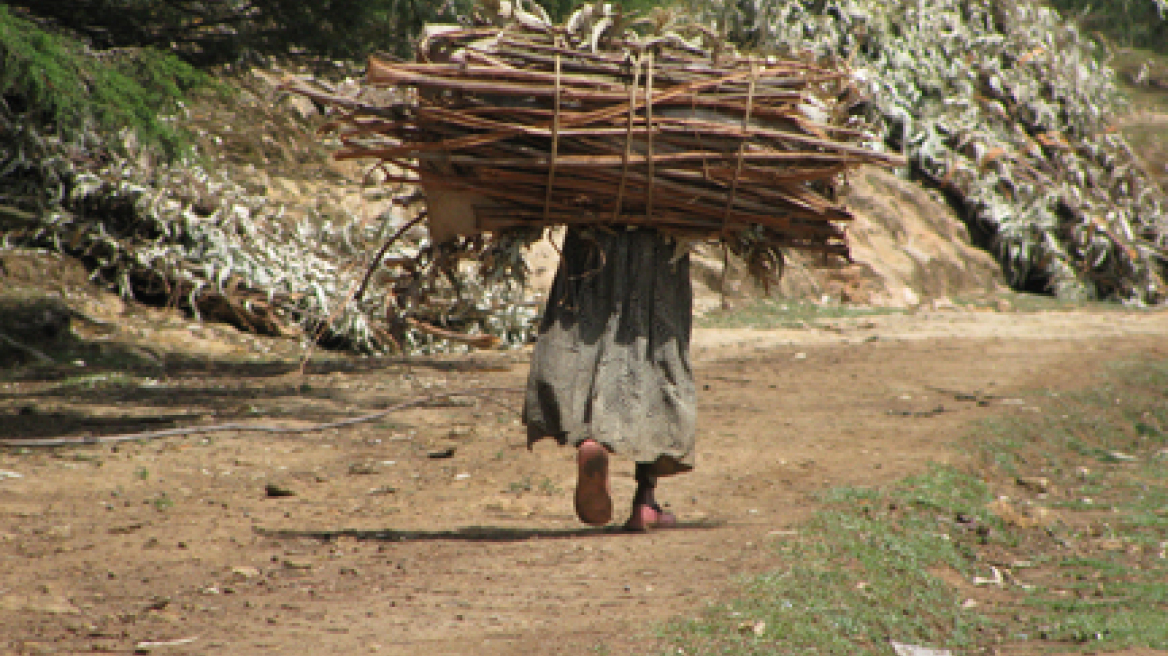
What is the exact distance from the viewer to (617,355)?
3.90 m

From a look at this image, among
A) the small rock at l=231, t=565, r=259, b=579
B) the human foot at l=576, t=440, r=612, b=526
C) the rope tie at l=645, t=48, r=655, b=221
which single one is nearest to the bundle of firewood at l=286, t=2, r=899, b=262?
the rope tie at l=645, t=48, r=655, b=221

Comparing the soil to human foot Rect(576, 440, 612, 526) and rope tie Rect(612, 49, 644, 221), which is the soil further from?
rope tie Rect(612, 49, 644, 221)

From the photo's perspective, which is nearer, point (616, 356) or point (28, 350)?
point (616, 356)

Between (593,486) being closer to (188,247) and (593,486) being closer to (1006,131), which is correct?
(188,247)

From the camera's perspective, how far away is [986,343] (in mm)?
9109

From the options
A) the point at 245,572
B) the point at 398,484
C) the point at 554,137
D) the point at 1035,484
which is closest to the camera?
the point at 554,137

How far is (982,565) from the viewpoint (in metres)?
4.30

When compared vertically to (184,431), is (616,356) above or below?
above

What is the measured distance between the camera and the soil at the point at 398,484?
3180mm

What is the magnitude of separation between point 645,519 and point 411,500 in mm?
1192

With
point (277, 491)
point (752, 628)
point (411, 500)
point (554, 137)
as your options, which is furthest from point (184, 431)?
point (752, 628)

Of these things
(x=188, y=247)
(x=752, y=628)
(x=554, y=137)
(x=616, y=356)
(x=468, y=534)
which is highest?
(x=554, y=137)

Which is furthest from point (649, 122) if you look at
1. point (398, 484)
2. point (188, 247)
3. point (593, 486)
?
point (188, 247)

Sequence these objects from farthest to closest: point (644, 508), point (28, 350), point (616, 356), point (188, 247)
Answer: point (188, 247), point (28, 350), point (644, 508), point (616, 356)
